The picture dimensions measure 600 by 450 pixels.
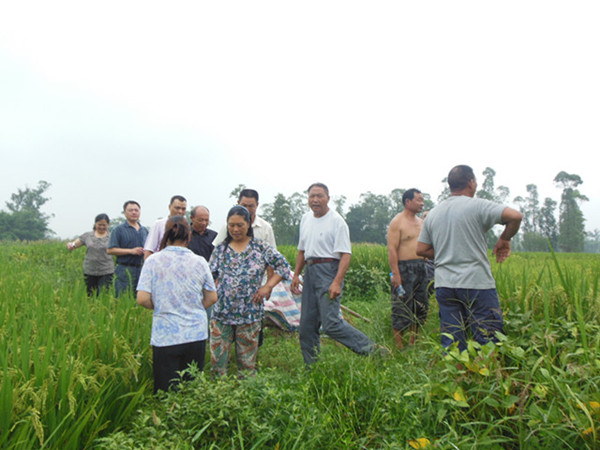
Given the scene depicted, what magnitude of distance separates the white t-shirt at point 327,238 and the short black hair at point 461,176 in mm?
1055

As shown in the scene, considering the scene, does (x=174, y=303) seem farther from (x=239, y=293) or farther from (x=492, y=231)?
(x=492, y=231)

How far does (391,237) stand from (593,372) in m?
2.57

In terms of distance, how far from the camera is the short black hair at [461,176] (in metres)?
3.19

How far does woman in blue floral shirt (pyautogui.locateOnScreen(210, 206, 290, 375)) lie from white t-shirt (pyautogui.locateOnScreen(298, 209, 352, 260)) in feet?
1.62

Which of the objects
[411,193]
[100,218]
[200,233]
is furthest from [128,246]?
[411,193]

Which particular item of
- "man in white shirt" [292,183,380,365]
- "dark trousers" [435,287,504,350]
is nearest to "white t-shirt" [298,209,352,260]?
"man in white shirt" [292,183,380,365]

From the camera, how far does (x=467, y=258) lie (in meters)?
3.05

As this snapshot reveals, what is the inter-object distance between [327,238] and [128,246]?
10.1ft

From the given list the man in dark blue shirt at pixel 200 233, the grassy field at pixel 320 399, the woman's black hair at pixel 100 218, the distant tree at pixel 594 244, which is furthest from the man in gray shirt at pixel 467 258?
the distant tree at pixel 594 244

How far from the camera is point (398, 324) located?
4.44m

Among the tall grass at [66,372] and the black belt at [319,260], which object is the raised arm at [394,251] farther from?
the tall grass at [66,372]

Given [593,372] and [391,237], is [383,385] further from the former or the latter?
[391,237]

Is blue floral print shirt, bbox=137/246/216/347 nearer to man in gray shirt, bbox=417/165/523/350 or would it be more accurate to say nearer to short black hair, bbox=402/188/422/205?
man in gray shirt, bbox=417/165/523/350

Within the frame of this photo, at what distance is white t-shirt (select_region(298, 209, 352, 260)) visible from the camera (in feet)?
12.6
